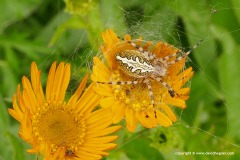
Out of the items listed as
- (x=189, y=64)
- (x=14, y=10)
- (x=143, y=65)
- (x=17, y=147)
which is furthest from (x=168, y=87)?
(x=14, y=10)

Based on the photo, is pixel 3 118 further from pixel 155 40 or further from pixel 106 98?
pixel 155 40

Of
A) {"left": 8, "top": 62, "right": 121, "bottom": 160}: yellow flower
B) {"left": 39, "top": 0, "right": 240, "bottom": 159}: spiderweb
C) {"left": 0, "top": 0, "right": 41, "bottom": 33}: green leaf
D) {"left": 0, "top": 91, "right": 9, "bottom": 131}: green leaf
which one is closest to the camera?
{"left": 8, "top": 62, "right": 121, "bottom": 160}: yellow flower

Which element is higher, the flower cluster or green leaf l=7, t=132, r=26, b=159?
the flower cluster

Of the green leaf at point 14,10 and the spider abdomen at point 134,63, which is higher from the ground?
the green leaf at point 14,10

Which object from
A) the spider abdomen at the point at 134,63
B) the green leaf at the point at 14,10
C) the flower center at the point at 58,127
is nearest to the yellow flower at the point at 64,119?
the flower center at the point at 58,127

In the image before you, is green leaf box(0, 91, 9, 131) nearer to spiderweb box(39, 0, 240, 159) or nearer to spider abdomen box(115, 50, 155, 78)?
spiderweb box(39, 0, 240, 159)

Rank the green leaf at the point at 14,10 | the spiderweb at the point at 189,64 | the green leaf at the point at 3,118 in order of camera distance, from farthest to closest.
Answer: the green leaf at the point at 14,10, the green leaf at the point at 3,118, the spiderweb at the point at 189,64

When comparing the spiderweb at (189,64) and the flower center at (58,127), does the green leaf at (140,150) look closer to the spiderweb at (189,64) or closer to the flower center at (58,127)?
the spiderweb at (189,64)

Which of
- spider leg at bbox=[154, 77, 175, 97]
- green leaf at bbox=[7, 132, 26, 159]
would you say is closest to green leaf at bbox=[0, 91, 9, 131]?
green leaf at bbox=[7, 132, 26, 159]

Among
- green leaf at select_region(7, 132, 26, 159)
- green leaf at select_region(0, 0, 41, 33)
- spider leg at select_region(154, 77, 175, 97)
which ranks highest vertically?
green leaf at select_region(0, 0, 41, 33)
